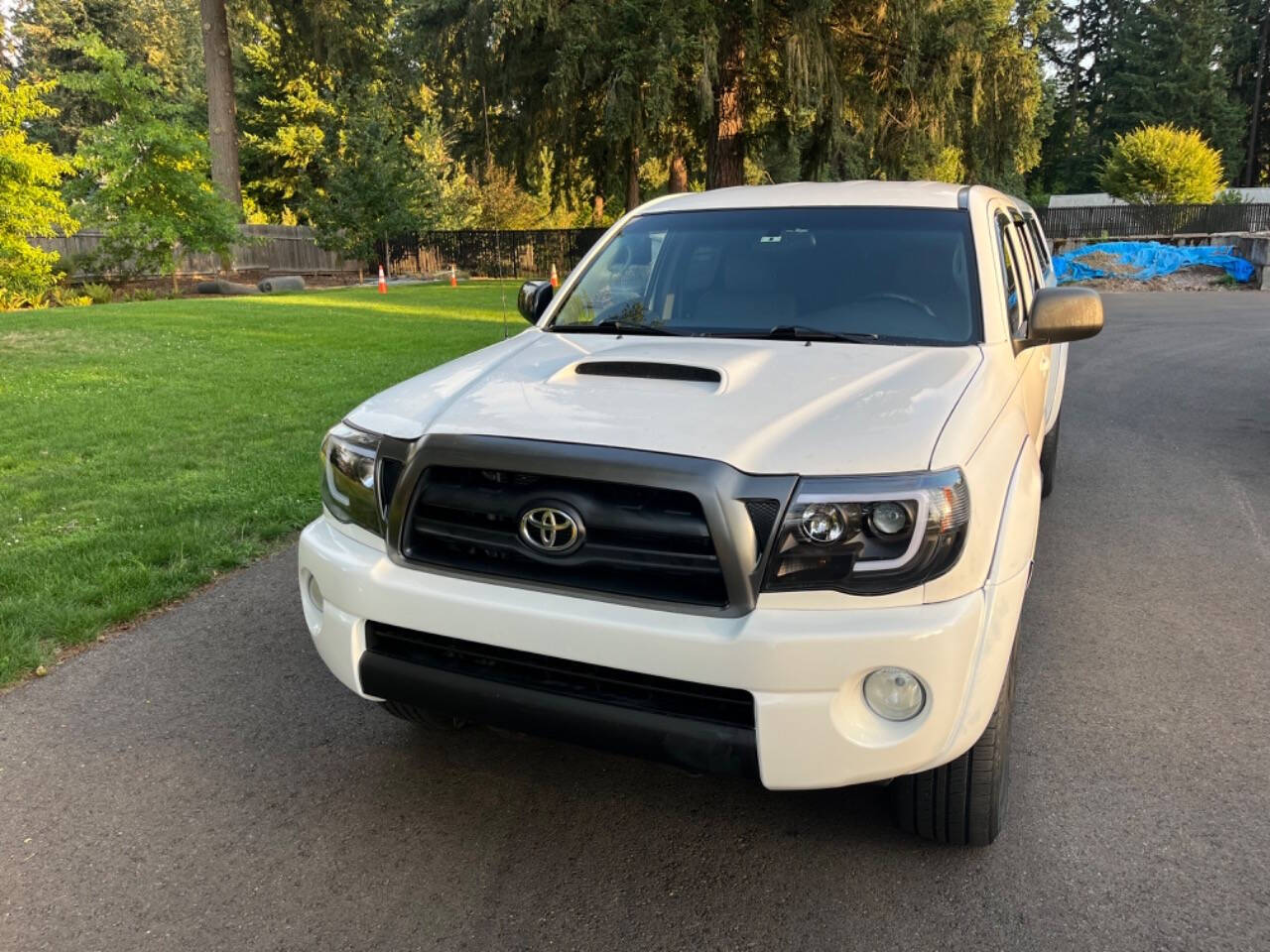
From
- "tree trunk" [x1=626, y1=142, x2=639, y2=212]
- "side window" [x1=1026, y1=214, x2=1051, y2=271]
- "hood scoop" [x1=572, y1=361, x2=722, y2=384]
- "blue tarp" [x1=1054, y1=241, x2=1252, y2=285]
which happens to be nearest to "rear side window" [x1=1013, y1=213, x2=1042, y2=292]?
"side window" [x1=1026, y1=214, x2=1051, y2=271]

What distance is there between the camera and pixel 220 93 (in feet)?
99.3

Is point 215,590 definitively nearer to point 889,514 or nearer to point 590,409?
point 590,409

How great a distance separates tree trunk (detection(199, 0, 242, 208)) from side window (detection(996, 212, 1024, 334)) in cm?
2996

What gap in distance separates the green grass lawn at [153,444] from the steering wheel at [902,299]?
11.6 feet

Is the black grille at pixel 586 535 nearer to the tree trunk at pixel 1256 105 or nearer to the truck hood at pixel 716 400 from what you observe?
the truck hood at pixel 716 400

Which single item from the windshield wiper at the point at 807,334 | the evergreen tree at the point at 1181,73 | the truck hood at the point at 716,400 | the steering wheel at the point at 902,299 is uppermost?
the evergreen tree at the point at 1181,73

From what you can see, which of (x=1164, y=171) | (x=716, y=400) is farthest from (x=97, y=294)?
(x=1164, y=171)

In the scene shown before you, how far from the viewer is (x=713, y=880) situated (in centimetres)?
262

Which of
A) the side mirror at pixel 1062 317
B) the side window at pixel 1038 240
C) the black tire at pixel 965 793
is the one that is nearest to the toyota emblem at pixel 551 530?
the black tire at pixel 965 793

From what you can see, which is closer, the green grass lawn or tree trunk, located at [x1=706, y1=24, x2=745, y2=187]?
the green grass lawn

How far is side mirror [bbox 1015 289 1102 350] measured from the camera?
3.38m

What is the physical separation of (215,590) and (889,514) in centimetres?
374

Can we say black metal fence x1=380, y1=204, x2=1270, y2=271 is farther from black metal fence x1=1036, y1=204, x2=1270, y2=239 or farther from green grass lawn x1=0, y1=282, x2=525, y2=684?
green grass lawn x1=0, y1=282, x2=525, y2=684

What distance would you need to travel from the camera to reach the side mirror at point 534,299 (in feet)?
14.7
